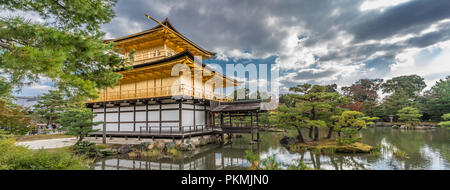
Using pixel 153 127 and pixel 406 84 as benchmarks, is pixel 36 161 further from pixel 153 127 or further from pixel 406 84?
pixel 406 84

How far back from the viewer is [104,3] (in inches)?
192

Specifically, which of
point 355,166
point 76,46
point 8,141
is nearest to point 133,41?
point 8,141

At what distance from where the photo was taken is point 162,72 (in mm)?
15109

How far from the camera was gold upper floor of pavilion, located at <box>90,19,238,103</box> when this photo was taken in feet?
46.3

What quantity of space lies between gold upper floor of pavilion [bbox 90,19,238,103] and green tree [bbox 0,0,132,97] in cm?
806

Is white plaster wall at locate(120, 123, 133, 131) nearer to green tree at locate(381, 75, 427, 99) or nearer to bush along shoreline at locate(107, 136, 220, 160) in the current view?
bush along shoreline at locate(107, 136, 220, 160)

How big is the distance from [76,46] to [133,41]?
45.8 ft

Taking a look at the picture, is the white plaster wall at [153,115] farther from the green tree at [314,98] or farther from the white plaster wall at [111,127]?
the green tree at [314,98]

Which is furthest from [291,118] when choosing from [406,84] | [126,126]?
[406,84]

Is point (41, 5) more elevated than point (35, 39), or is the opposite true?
point (41, 5)

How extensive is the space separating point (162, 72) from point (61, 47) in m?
11.2
